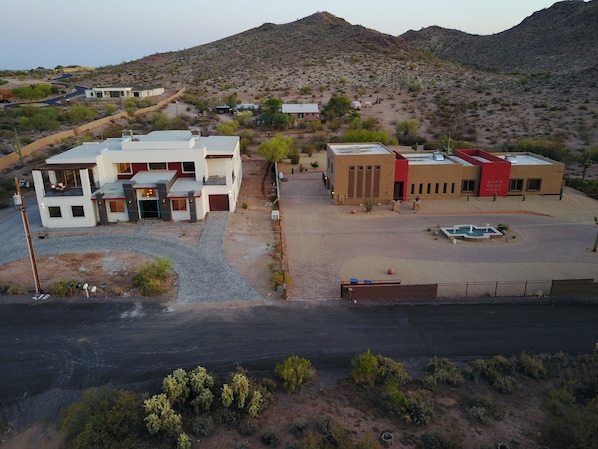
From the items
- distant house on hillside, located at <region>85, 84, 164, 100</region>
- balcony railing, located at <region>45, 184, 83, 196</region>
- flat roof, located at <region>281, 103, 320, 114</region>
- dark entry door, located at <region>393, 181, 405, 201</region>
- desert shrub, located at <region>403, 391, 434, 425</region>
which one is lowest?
desert shrub, located at <region>403, 391, 434, 425</region>

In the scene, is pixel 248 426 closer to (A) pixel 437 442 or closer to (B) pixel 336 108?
(A) pixel 437 442

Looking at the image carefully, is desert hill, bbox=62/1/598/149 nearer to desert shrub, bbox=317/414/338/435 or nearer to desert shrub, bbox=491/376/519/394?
desert shrub, bbox=491/376/519/394

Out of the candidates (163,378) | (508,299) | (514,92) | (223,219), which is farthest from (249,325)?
(514,92)

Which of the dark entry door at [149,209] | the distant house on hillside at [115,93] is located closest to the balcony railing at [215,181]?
the dark entry door at [149,209]

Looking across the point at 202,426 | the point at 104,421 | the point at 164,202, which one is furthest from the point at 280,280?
the point at 164,202

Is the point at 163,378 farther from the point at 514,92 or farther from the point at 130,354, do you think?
the point at 514,92

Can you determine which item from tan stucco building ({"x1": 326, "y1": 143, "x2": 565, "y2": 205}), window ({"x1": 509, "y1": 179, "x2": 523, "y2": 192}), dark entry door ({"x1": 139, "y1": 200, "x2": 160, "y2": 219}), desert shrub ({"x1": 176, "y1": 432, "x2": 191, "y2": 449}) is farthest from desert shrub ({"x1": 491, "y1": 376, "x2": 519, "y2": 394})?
window ({"x1": 509, "y1": 179, "x2": 523, "y2": 192})
